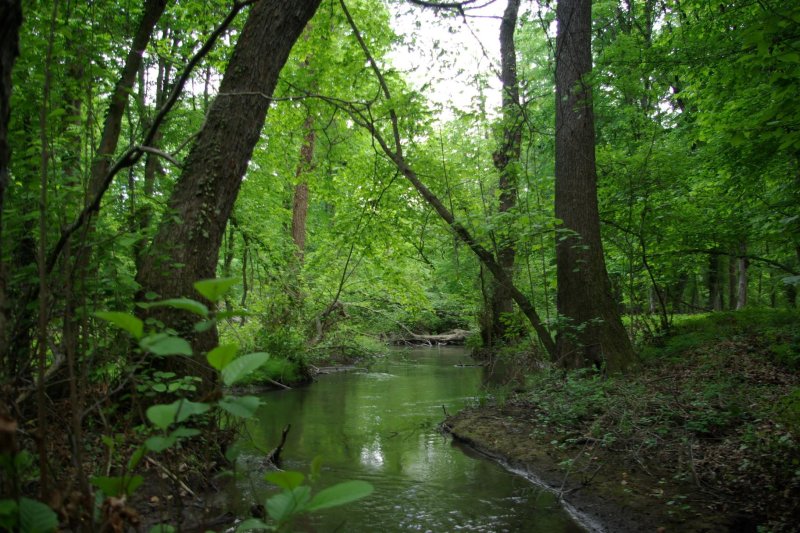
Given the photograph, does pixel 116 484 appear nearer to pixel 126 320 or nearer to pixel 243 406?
pixel 243 406

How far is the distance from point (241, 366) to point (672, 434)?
15.2 ft

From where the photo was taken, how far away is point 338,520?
399 cm

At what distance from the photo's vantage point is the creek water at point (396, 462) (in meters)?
3.98

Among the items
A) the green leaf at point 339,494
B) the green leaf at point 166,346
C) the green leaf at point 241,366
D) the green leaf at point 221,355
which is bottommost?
the green leaf at point 339,494

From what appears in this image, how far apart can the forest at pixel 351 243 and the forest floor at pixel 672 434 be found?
0.03 m

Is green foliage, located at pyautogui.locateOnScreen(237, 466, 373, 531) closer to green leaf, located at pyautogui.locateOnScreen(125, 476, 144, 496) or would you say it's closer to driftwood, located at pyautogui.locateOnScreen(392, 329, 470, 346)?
green leaf, located at pyautogui.locateOnScreen(125, 476, 144, 496)

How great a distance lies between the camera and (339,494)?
3.93 feet

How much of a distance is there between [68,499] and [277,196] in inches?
485

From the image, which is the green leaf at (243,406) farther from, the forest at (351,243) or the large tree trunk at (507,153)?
the large tree trunk at (507,153)

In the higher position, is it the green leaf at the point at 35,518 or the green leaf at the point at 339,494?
the green leaf at the point at 339,494

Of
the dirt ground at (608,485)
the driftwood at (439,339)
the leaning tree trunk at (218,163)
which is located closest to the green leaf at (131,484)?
the leaning tree trunk at (218,163)

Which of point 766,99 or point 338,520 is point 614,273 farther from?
point 338,520

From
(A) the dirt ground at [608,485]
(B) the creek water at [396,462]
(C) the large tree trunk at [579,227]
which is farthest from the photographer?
(C) the large tree trunk at [579,227]

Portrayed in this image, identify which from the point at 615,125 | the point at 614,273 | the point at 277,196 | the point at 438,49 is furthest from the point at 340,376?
the point at 615,125
